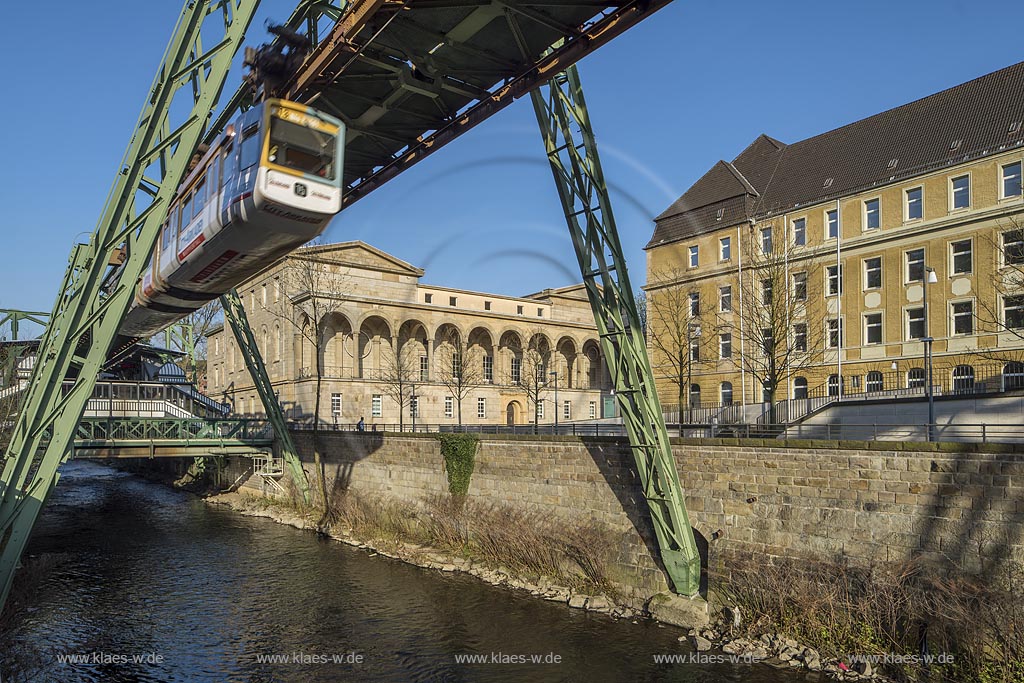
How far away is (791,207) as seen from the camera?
45.7 metres

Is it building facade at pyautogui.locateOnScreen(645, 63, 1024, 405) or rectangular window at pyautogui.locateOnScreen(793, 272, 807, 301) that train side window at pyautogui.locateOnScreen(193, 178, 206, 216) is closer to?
building facade at pyautogui.locateOnScreen(645, 63, 1024, 405)

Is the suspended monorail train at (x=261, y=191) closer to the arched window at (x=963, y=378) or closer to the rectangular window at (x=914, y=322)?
the arched window at (x=963, y=378)

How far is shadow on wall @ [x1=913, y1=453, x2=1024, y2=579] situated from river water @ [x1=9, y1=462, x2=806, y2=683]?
171 inches

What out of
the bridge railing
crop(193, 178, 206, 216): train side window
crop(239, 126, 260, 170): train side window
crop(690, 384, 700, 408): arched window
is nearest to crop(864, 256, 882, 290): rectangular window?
crop(690, 384, 700, 408): arched window

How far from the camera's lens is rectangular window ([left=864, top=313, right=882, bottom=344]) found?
4150 centimetres

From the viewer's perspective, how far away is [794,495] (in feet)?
62.5

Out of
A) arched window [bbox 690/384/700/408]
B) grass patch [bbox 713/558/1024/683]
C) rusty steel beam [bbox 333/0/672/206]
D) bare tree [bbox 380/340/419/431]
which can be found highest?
rusty steel beam [bbox 333/0/672/206]

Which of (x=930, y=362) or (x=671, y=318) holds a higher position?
(x=671, y=318)

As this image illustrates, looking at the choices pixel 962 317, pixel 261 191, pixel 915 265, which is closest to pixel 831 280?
pixel 915 265

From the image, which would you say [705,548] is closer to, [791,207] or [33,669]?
[33,669]

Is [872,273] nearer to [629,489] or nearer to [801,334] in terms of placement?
[801,334]

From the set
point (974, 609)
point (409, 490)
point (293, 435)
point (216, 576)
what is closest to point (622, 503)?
point (974, 609)

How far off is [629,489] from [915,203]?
27878 millimetres

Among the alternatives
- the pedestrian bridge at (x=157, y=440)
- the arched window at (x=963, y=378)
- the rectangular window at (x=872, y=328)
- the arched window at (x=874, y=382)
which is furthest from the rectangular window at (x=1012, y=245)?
the pedestrian bridge at (x=157, y=440)
